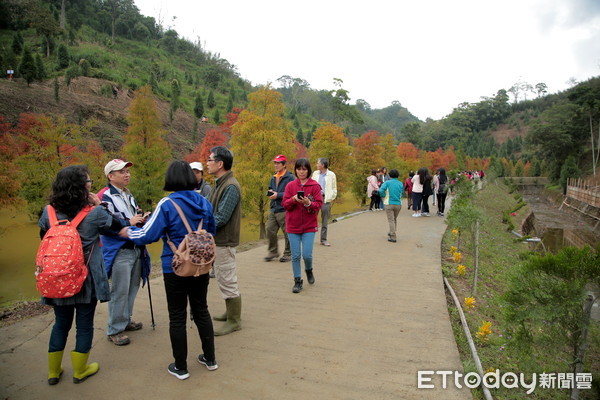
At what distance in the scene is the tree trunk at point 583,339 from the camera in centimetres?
274

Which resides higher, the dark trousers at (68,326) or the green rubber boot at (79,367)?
the dark trousers at (68,326)

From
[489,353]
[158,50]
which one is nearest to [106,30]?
[158,50]

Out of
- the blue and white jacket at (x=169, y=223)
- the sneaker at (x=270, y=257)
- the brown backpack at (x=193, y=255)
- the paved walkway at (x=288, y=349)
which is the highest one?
the blue and white jacket at (x=169, y=223)

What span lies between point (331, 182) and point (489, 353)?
4556 mm

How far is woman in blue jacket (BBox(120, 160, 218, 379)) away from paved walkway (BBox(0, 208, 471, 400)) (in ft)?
0.86

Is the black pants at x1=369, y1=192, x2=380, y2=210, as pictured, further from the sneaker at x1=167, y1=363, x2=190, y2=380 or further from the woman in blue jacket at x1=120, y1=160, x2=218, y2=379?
the sneaker at x1=167, y1=363, x2=190, y2=380

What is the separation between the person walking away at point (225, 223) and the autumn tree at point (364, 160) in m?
18.4

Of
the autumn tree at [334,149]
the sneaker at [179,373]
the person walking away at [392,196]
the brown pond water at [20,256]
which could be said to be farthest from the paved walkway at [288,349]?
the autumn tree at [334,149]

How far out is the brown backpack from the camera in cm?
256

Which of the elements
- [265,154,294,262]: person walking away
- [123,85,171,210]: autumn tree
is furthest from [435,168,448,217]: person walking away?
[123,85,171,210]: autumn tree

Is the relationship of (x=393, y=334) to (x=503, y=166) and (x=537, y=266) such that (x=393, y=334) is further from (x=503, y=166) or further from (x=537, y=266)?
(x=503, y=166)

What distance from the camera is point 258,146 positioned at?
1391 centimetres

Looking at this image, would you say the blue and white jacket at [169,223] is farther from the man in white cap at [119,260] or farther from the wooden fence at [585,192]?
the wooden fence at [585,192]

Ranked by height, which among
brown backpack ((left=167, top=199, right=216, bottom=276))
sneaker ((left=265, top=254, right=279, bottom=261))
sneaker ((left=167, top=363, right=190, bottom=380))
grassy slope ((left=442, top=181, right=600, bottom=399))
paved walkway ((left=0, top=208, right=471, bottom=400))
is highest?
brown backpack ((left=167, top=199, right=216, bottom=276))
